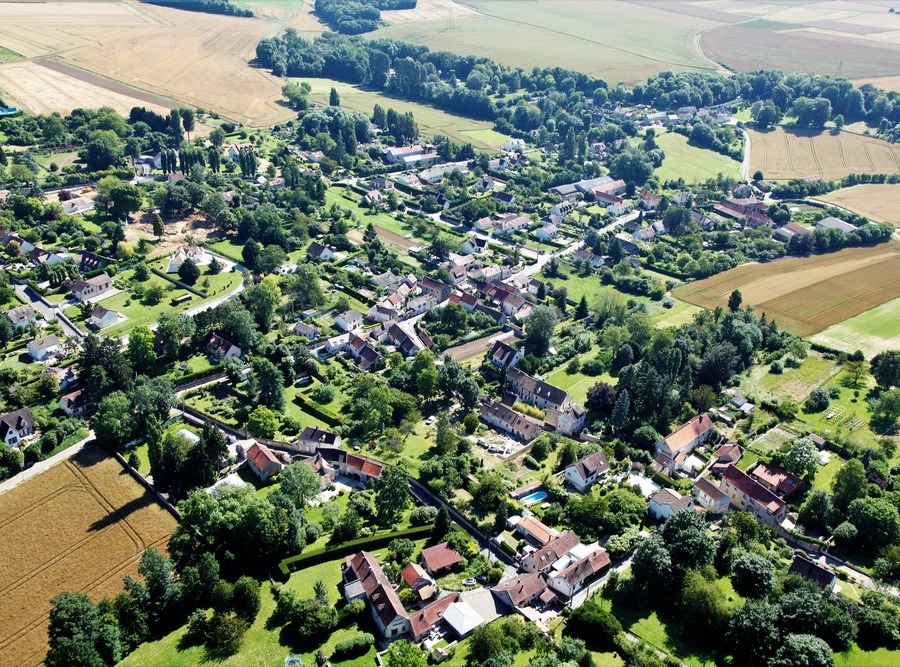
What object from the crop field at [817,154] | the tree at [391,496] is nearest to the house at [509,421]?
the tree at [391,496]

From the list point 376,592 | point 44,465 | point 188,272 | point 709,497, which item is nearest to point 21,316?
point 188,272

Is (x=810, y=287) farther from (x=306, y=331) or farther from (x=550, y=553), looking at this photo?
(x=306, y=331)

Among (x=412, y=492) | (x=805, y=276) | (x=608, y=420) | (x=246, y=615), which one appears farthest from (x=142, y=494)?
(x=805, y=276)

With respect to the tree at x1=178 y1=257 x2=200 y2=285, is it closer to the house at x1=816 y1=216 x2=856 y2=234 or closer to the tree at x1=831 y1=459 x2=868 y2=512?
the tree at x1=831 y1=459 x2=868 y2=512

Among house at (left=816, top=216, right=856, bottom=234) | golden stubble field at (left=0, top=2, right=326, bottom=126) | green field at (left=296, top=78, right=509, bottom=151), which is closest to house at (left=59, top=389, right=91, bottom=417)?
golden stubble field at (left=0, top=2, right=326, bottom=126)

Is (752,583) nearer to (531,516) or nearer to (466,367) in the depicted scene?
(531,516)

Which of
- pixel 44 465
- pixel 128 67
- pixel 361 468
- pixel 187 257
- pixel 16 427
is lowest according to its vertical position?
pixel 44 465

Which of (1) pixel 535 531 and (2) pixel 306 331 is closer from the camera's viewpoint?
(1) pixel 535 531
